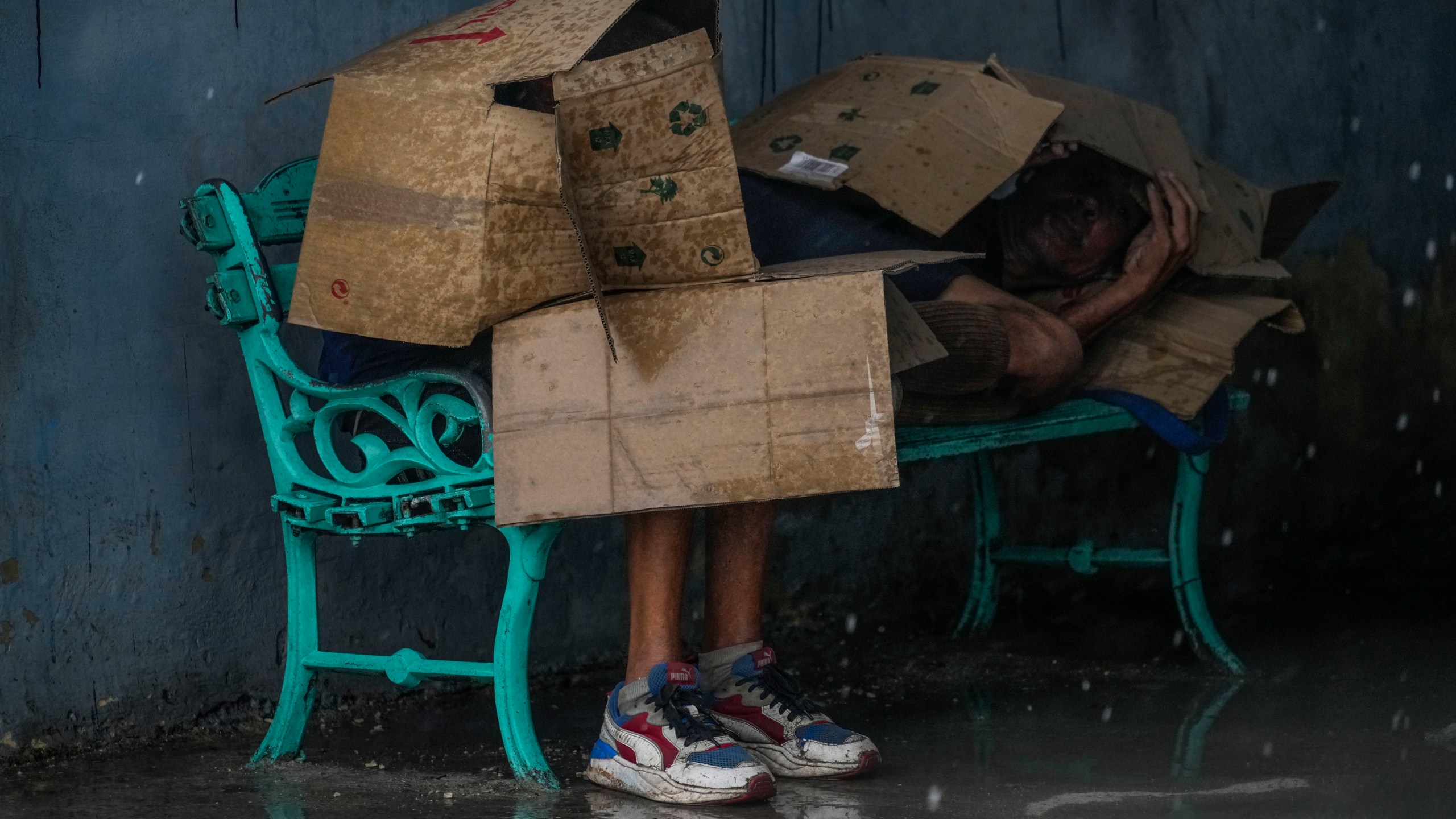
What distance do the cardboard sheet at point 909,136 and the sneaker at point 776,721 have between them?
83 centimetres

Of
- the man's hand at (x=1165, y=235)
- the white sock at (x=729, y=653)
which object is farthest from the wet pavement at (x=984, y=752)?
the man's hand at (x=1165, y=235)

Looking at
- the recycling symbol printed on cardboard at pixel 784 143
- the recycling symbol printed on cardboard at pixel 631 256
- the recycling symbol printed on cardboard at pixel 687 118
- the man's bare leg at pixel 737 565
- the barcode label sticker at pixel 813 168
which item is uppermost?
the recycling symbol printed on cardboard at pixel 784 143

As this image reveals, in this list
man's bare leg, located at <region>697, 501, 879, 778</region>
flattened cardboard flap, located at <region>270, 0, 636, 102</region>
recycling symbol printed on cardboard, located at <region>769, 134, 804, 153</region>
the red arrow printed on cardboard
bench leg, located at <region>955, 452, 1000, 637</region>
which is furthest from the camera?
bench leg, located at <region>955, 452, 1000, 637</region>

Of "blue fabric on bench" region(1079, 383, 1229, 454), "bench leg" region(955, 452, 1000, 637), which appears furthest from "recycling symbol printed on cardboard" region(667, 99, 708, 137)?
"bench leg" region(955, 452, 1000, 637)

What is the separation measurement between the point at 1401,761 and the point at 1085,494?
1802mm

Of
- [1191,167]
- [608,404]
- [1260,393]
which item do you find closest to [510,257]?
[608,404]

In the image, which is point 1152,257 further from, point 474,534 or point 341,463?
point 341,463

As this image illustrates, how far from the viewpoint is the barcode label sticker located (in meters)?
2.83

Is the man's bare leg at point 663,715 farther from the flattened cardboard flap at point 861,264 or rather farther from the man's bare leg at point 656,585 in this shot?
the flattened cardboard flap at point 861,264

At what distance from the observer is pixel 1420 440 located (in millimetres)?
4953

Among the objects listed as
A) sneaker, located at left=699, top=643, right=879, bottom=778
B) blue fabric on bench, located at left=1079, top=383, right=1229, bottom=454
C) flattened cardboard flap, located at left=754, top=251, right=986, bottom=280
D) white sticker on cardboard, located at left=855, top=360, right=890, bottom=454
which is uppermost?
flattened cardboard flap, located at left=754, top=251, right=986, bottom=280

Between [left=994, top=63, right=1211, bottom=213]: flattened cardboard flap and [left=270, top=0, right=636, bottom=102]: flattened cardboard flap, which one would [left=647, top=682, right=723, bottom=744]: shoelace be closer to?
[left=270, top=0, right=636, bottom=102]: flattened cardboard flap

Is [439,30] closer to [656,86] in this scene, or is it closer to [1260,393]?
[656,86]

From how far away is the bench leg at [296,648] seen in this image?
2.62 metres
